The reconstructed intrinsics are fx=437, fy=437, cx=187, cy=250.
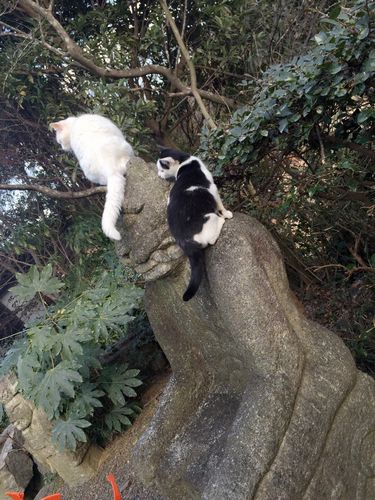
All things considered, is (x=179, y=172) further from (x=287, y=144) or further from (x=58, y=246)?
(x=58, y=246)

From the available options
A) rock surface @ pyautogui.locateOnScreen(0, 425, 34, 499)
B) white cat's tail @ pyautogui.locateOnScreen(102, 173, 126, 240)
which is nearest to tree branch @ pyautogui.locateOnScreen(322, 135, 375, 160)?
white cat's tail @ pyautogui.locateOnScreen(102, 173, 126, 240)

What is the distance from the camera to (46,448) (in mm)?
4219

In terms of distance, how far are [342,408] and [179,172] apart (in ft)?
4.54

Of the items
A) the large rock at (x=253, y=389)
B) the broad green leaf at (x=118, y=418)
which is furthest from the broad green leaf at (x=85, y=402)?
the large rock at (x=253, y=389)

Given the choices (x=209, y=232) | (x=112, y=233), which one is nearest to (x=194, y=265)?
(x=209, y=232)

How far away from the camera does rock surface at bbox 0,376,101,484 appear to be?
414 centimetres

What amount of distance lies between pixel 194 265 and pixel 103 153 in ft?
2.82

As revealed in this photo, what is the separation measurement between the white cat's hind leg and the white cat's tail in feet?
1.32

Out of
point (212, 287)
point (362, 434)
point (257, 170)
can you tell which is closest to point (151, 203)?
point (212, 287)

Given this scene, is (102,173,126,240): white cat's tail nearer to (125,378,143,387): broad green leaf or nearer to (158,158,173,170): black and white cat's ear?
(158,158,173,170): black and white cat's ear

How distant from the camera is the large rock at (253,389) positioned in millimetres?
1841

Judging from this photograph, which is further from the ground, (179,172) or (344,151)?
(179,172)

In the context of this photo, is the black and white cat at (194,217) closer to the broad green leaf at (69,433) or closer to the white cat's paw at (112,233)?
the white cat's paw at (112,233)

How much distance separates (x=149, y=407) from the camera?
4.40 m
